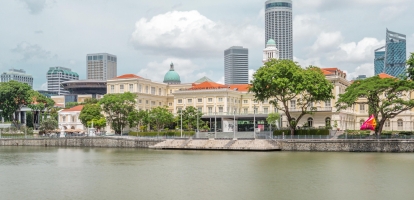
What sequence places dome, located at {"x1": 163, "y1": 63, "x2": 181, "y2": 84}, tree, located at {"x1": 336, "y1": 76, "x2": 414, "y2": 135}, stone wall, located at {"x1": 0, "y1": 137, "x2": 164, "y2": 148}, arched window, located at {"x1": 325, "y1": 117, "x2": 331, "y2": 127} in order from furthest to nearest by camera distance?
dome, located at {"x1": 163, "y1": 63, "x2": 181, "y2": 84}, arched window, located at {"x1": 325, "y1": 117, "x2": 331, "y2": 127}, stone wall, located at {"x1": 0, "y1": 137, "x2": 164, "y2": 148}, tree, located at {"x1": 336, "y1": 76, "x2": 414, "y2": 135}

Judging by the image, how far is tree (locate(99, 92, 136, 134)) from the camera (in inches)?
3620

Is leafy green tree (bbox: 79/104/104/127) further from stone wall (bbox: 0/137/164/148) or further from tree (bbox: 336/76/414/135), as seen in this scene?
tree (bbox: 336/76/414/135)

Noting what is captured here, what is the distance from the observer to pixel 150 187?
1439 inches

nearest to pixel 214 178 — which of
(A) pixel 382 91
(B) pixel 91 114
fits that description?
(A) pixel 382 91

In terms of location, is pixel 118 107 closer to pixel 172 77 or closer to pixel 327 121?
pixel 327 121

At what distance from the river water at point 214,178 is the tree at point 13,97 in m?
54.8

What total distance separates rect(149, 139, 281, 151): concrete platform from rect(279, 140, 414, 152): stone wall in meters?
2.35

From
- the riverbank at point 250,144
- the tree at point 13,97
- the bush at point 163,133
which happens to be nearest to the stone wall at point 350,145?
the riverbank at point 250,144

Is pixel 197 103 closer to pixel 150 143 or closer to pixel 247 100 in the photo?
pixel 247 100

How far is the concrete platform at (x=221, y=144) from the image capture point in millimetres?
69312

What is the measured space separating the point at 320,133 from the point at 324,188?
38.2 meters

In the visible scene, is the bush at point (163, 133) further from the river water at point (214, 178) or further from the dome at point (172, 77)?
the dome at point (172, 77)

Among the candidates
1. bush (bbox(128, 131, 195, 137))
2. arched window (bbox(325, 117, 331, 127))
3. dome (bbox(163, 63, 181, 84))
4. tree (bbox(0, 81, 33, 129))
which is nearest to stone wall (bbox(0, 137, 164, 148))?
bush (bbox(128, 131, 195, 137))

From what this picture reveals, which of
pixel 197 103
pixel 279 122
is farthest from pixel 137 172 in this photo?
pixel 197 103
